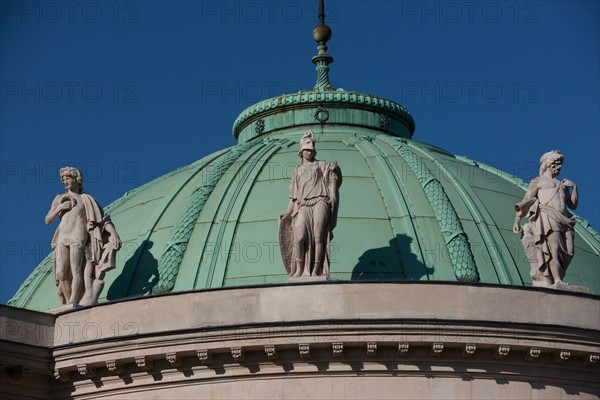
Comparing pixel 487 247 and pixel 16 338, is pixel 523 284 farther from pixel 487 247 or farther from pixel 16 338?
pixel 16 338

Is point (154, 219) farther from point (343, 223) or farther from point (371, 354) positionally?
point (371, 354)

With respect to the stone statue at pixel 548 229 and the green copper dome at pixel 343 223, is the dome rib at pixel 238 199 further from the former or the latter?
the stone statue at pixel 548 229

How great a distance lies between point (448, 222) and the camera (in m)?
43.1

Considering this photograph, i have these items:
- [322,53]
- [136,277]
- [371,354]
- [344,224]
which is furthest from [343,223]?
[322,53]

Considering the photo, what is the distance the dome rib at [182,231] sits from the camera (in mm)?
42562

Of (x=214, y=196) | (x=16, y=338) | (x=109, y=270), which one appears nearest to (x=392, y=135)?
(x=214, y=196)

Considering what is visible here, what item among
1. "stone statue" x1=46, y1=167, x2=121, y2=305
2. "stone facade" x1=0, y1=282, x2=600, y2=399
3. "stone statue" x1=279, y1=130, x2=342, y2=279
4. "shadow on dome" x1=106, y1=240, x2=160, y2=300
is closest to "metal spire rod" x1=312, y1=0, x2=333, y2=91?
"shadow on dome" x1=106, y1=240, x2=160, y2=300

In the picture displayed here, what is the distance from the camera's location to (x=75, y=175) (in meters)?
41.5

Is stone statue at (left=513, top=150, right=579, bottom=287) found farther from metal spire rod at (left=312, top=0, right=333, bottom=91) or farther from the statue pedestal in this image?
metal spire rod at (left=312, top=0, right=333, bottom=91)

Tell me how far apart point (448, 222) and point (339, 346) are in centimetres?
631

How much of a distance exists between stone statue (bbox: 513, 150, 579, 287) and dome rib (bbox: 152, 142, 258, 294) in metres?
7.50

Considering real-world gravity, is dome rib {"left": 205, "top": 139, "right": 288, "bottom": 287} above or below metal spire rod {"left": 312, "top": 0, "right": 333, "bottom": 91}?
below

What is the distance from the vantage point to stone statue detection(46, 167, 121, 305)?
133 ft

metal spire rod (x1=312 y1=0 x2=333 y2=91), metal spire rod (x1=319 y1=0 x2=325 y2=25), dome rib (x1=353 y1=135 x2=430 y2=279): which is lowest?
dome rib (x1=353 y1=135 x2=430 y2=279)
